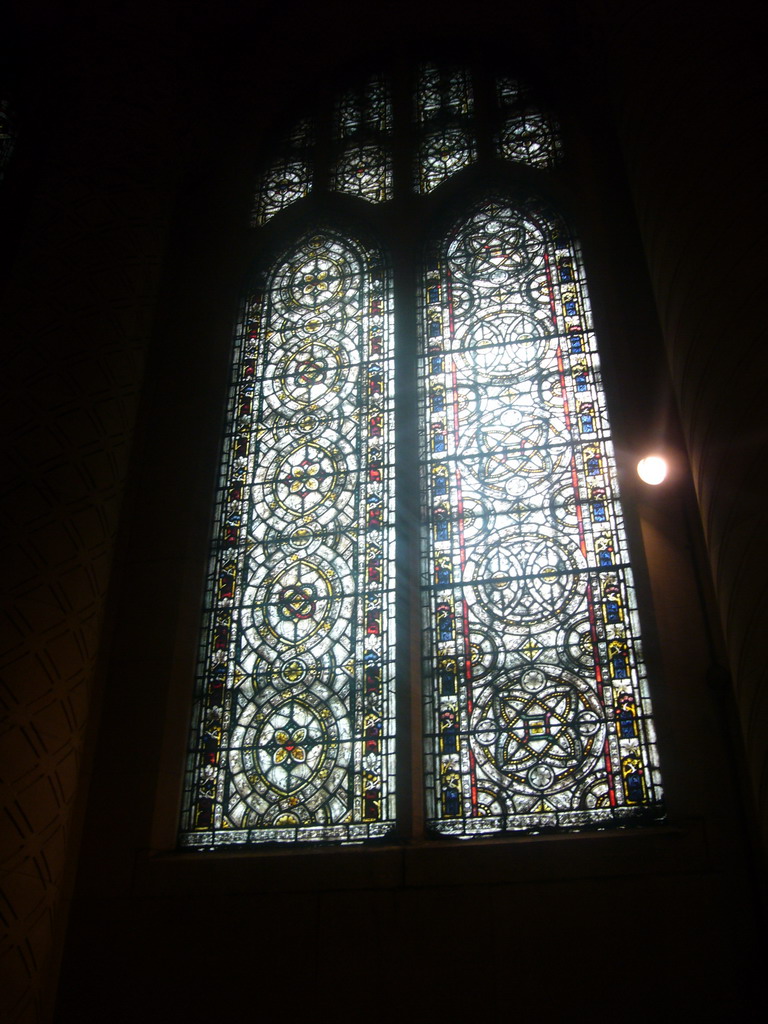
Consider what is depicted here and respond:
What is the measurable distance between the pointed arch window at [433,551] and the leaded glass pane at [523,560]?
1cm

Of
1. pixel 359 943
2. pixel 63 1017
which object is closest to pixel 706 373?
pixel 359 943

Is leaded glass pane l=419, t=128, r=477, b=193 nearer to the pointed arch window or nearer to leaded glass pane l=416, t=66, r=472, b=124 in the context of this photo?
the pointed arch window

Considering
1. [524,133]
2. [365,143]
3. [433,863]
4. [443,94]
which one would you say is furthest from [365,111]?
[433,863]

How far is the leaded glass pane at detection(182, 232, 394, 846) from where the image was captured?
4.80 metres

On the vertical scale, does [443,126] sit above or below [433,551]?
above

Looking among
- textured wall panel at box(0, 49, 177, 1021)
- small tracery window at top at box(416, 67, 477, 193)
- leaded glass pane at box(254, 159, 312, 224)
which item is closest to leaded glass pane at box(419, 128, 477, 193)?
small tracery window at top at box(416, 67, 477, 193)

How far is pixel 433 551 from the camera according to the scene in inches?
207

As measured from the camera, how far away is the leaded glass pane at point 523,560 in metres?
4.54

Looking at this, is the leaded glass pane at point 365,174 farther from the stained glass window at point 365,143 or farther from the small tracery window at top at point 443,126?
the small tracery window at top at point 443,126

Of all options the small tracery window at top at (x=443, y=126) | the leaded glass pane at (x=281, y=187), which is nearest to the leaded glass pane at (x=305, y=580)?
the leaded glass pane at (x=281, y=187)

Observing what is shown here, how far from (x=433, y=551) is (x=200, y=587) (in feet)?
4.09

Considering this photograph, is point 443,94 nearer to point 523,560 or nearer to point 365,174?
point 365,174

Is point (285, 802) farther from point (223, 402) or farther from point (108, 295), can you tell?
point (108, 295)

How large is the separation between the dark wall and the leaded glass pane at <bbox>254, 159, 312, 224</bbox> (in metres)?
0.51
